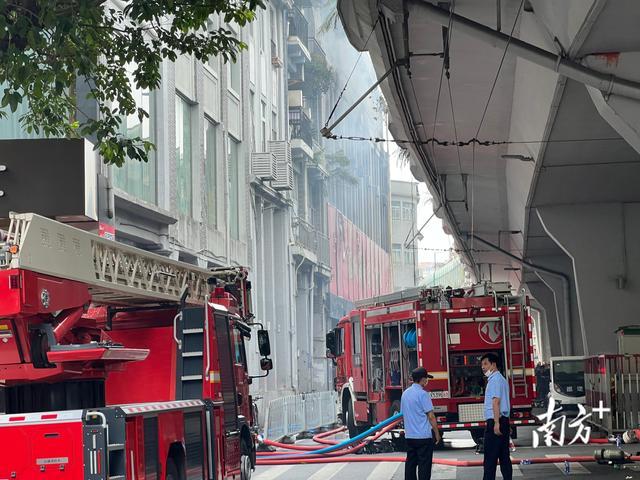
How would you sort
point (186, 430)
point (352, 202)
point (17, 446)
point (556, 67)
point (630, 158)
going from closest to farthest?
point (17, 446) < point (186, 430) < point (556, 67) < point (630, 158) < point (352, 202)

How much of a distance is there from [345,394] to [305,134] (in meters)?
37.4

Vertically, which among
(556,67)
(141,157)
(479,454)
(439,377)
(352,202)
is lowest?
(479,454)

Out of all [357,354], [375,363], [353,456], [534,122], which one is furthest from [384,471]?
[357,354]

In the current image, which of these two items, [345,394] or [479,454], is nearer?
[479,454]

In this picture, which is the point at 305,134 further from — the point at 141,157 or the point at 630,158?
the point at 141,157

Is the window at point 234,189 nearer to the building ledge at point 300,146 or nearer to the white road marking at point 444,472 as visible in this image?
the building ledge at point 300,146

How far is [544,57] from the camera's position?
16156mm

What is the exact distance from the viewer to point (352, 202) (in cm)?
8869

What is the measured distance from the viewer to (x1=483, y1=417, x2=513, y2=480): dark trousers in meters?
15.3

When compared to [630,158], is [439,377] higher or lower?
lower

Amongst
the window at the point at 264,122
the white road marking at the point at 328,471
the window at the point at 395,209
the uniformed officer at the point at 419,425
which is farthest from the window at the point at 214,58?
the window at the point at 395,209

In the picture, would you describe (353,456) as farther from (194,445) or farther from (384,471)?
(194,445)

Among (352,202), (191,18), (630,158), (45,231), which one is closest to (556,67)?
(191,18)

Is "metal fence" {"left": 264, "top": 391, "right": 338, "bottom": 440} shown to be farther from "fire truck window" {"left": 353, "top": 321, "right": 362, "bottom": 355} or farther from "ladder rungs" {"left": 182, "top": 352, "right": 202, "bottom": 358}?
"ladder rungs" {"left": 182, "top": 352, "right": 202, "bottom": 358}
